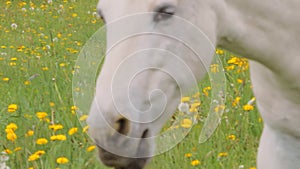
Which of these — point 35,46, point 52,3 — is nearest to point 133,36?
point 35,46

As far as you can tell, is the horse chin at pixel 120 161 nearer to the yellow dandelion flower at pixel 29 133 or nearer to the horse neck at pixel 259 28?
the horse neck at pixel 259 28

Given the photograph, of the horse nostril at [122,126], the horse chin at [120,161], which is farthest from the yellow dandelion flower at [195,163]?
the horse nostril at [122,126]

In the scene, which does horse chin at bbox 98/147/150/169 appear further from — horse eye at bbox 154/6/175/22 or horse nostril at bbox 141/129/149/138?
horse eye at bbox 154/6/175/22

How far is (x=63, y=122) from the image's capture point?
10.1 ft

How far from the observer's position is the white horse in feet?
4.58

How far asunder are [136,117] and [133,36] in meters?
0.18

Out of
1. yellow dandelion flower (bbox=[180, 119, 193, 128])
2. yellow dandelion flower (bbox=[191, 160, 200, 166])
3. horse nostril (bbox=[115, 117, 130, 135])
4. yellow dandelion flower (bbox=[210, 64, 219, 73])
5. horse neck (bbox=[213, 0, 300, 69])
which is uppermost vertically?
horse neck (bbox=[213, 0, 300, 69])

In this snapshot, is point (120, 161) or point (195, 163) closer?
point (120, 161)

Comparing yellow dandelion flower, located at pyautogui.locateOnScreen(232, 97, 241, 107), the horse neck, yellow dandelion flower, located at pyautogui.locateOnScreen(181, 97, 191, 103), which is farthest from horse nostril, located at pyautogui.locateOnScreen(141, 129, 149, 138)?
yellow dandelion flower, located at pyautogui.locateOnScreen(232, 97, 241, 107)

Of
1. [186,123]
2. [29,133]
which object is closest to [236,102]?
[29,133]

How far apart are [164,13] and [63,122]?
174 centimetres

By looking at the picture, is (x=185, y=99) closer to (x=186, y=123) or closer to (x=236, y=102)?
(x=186, y=123)

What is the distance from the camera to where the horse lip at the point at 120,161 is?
1.47 m

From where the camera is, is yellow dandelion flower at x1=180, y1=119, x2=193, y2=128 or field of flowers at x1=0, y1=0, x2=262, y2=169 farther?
field of flowers at x1=0, y1=0, x2=262, y2=169
